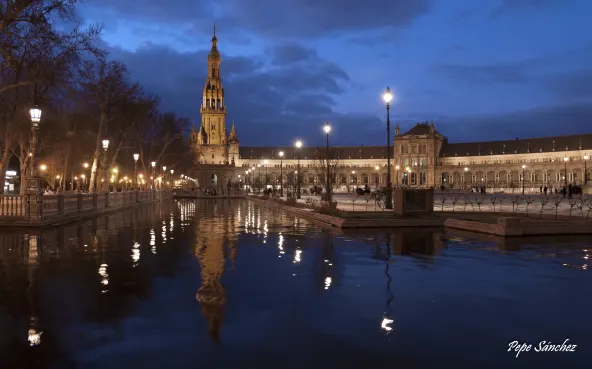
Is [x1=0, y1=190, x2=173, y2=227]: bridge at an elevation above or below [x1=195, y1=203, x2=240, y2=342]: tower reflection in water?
above

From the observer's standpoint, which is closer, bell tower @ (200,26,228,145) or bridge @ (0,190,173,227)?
bridge @ (0,190,173,227)

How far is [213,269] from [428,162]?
16847cm

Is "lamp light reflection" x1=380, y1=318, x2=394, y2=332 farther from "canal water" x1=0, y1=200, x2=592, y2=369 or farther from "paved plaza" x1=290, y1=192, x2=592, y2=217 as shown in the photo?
"paved plaza" x1=290, y1=192, x2=592, y2=217

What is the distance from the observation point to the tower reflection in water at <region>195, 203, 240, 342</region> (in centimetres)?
794

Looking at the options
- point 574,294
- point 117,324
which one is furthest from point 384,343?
point 574,294

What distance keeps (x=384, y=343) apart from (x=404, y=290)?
331cm

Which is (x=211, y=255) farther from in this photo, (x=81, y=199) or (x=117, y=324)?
(x=81, y=199)

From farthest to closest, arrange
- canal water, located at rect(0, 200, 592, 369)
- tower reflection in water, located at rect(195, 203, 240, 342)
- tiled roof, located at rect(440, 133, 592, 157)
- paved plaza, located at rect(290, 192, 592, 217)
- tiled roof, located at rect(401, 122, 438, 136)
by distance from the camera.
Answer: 1. tiled roof, located at rect(401, 122, 438, 136)
2. tiled roof, located at rect(440, 133, 592, 157)
3. paved plaza, located at rect(290, 192, 592, 217)
4. tower reflection in water, located at rect(195, 203, 240, 342)
5. canal water, located at rect(0, 200, 592, 369)

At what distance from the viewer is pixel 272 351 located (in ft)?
21.0
